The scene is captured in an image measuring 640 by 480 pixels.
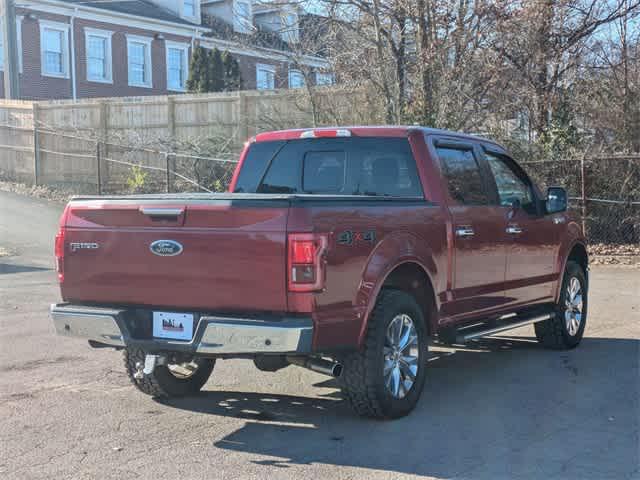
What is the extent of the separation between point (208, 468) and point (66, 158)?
19.3 m

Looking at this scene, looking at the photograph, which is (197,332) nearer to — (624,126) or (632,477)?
(632,477)

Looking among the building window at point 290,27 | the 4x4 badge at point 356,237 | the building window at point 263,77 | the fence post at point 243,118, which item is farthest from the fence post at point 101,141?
the 4x4 badge at point 356,237

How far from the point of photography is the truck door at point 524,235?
7406mm

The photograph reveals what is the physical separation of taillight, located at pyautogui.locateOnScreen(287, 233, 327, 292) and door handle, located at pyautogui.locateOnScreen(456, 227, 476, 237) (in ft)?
6.05

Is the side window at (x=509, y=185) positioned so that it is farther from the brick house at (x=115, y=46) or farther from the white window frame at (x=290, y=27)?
the brick house at (x=115, y=46)

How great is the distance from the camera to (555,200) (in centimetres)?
780

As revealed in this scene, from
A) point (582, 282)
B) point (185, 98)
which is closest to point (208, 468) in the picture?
point (582, 282)

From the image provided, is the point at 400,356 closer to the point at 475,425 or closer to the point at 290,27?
the point at 475,425

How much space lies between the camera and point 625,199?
626 inches

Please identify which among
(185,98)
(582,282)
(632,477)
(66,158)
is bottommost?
(632,477)

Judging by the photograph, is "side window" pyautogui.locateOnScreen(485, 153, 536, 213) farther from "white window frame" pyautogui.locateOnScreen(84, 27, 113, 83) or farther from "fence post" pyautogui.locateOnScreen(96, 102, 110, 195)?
"white window frame" pyautogui.locateOnScreen(84, 27, 113, 83)

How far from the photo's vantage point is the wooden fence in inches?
741

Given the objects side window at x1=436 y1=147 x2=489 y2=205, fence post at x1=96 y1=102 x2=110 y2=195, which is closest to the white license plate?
side window at x1=436 y1=147 x2=489 y2=205

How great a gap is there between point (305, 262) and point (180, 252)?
0.86 meters
